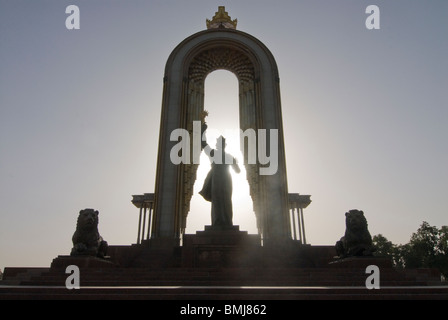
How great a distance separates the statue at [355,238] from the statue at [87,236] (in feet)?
22.8

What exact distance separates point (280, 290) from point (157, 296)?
1.70m

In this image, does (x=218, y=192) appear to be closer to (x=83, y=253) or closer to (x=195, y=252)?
(x=195, y=252)

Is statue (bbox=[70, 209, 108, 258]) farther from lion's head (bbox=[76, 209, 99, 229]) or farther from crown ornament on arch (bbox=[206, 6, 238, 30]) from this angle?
crown ornament on arch (bbox=[206, 6, 238, 30])

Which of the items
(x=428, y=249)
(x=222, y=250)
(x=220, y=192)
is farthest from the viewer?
(x=428, y=249)

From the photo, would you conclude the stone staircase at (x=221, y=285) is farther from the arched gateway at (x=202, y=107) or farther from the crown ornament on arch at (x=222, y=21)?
the crown ornament on arch at (x=222, y=21)

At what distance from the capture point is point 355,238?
8266 millimetres

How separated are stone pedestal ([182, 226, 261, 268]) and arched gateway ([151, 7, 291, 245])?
5552 millimetres

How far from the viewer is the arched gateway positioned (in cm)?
1574

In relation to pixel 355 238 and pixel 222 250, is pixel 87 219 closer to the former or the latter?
pixel 222 250

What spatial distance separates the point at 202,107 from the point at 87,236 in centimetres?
1365

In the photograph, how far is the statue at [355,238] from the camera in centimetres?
811

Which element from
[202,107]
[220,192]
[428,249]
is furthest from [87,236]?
[428,249]

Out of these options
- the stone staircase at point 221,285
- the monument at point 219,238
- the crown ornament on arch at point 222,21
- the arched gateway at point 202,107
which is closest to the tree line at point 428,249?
the monument at point 219,238
